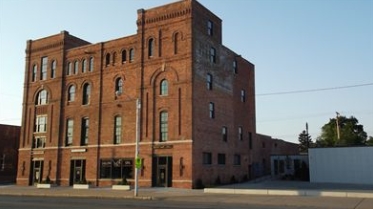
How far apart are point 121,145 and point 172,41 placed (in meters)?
12.0

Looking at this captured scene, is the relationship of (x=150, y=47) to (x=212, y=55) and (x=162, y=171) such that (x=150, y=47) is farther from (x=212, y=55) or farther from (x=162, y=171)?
(x=162, y=171)

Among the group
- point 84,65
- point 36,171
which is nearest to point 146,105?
point 84,65

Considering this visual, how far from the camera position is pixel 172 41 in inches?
1679

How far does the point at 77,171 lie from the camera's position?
1896 inches

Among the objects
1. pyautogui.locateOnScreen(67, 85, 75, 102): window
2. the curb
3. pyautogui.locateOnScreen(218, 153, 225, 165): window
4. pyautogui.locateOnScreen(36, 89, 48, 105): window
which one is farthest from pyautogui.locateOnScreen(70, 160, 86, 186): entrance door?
the curb

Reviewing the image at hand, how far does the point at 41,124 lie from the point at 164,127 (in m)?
18.8

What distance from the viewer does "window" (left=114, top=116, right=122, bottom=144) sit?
150ft

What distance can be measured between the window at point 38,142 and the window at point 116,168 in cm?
1024

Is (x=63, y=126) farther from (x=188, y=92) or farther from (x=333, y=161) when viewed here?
(x=333, y=161)

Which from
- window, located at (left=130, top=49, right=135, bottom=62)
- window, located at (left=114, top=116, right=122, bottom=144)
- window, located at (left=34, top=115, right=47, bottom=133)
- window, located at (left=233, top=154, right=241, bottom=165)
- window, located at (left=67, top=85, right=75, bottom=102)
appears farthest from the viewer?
window, located at (left=34, top=115, right=47, bottom=133)

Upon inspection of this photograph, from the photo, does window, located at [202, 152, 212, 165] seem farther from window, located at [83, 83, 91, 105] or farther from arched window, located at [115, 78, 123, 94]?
window, located at [83, 83, 91, 105]

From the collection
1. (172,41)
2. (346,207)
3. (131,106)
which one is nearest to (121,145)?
(131,106)

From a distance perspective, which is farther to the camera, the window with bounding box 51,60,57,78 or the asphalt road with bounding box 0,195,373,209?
the window with bounding box 51,60,57,78

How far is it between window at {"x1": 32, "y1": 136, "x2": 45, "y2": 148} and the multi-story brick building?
133 mm
